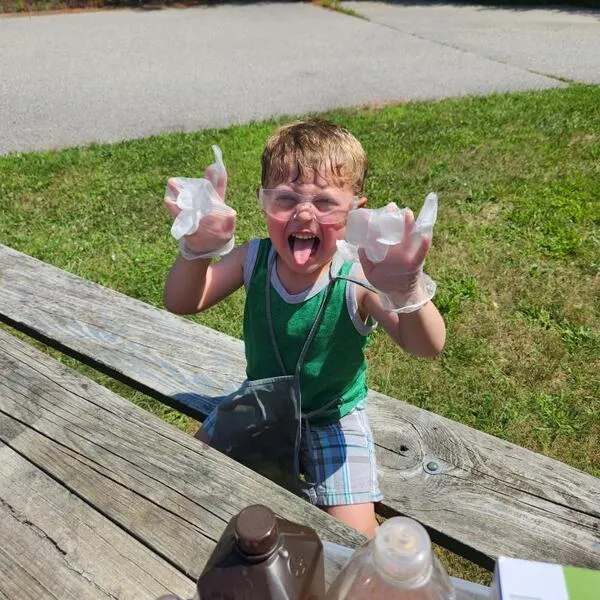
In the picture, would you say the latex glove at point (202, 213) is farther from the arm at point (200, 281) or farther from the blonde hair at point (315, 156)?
the blonde hair at point (315, 156)

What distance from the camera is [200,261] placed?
1.72 metres

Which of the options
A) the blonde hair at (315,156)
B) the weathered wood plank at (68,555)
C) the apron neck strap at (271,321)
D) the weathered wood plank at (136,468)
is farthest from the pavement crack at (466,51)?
the weathered wood plank at (68,555)

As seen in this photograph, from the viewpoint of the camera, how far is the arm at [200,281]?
1.75 metres

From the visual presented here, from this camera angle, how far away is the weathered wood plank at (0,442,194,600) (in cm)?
114

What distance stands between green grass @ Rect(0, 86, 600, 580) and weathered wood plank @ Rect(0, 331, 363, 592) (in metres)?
1.41

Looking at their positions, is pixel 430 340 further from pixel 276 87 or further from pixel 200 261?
pixel 276 87

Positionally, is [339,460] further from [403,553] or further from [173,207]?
[403,553]

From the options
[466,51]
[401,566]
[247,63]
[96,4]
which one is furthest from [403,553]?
[96,4]

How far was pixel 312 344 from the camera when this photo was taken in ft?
5.93

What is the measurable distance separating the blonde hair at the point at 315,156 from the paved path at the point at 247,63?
4.75 metres

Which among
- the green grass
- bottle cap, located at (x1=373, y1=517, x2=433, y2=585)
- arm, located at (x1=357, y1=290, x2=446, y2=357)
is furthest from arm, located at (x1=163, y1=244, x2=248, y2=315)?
the green grass

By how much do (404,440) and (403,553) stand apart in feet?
3.41

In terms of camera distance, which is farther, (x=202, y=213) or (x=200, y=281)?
(x=200, y=281)

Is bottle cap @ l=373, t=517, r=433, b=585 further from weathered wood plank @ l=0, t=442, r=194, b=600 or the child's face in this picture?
the child's face
